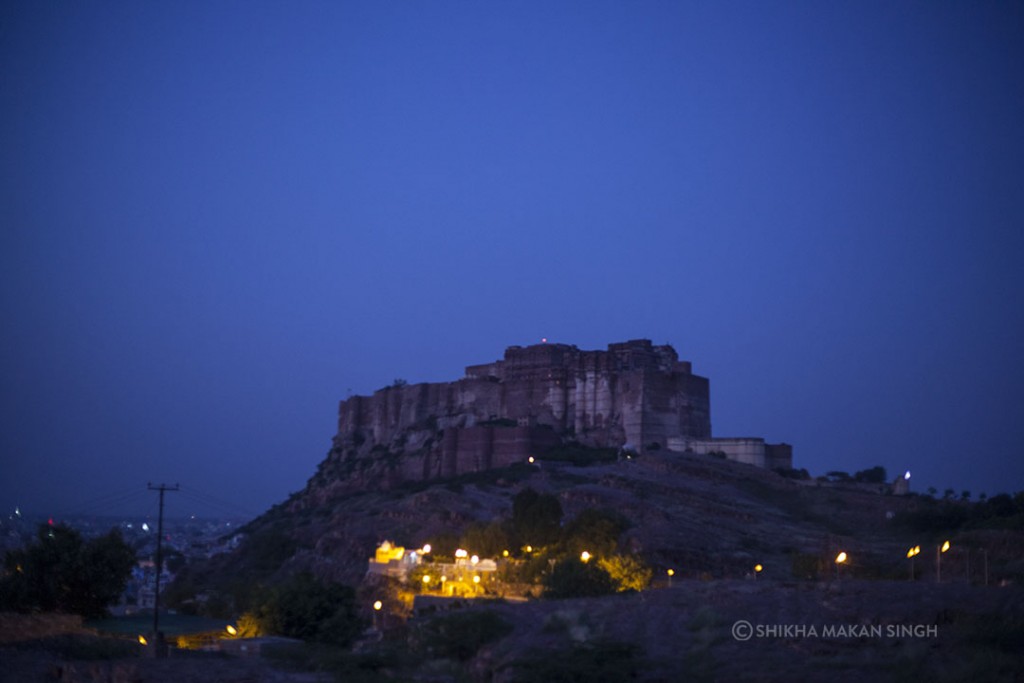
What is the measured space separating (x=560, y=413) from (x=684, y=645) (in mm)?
46649

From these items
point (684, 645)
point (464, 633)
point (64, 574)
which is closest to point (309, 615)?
point (64, 574)

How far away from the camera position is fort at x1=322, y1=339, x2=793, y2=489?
5978 centimetres

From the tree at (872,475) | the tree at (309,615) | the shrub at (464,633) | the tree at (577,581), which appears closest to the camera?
the shrub at (464,633)

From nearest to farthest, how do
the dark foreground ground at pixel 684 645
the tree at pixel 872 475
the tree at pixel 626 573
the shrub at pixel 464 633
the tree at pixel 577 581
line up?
the dark foreground ground at pixel 684 645, the shrub at pixel 464 633, the tree at pixel 577 581, the tree at pixel 626 573, the tree at pixel 872 475

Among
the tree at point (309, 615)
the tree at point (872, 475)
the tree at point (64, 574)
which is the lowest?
the tree at point (309, 615)

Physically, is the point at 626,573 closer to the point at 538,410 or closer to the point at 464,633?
the point at 464,633

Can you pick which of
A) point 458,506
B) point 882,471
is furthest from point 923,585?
point 882,471

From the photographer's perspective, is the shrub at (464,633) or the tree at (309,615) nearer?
the shrub at (464,633)

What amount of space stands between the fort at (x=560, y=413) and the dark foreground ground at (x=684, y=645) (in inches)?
1408

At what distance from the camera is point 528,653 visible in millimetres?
19203

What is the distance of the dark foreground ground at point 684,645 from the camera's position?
1606 centimetres

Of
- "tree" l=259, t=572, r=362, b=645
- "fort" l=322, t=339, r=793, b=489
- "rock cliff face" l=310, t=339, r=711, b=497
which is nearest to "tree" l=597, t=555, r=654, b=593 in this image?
"tree" l=259, t=572, r=362, b=645

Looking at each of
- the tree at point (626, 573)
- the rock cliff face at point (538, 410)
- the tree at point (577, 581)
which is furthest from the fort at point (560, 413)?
the tree at point (577, 581)

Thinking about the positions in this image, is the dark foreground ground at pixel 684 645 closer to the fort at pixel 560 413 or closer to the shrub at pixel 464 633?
the shrub at pixel 464 633
